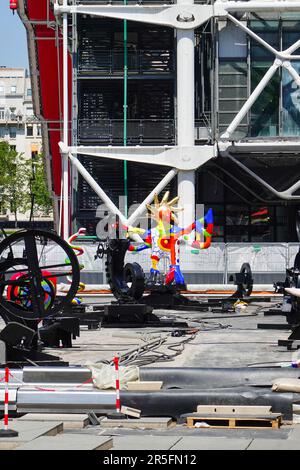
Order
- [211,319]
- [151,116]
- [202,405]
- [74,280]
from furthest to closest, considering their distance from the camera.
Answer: [151,116] → [211,319] → [74,280] → [202,405]

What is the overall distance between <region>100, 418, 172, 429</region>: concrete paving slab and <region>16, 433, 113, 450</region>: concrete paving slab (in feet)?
5.04

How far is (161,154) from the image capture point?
194 feet

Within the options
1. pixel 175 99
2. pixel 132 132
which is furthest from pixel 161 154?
pixel 175 99

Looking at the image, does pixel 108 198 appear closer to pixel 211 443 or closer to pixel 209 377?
pixel 209 377

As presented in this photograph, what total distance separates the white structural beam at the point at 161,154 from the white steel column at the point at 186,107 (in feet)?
1.43

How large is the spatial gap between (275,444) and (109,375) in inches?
184

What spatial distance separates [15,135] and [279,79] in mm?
126219

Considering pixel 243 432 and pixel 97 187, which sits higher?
pixel 97 187

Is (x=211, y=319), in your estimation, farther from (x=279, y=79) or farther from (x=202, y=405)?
(x=279, y=79)

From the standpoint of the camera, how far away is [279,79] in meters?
60.6

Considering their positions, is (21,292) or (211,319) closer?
(21,292)

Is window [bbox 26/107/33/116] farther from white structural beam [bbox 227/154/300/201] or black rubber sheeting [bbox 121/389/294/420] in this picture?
black rubber sheeting [bbox 121/389/294/420]

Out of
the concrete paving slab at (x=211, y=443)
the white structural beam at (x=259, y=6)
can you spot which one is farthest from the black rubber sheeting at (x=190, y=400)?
the white structural beam at (x=259, y=6)
